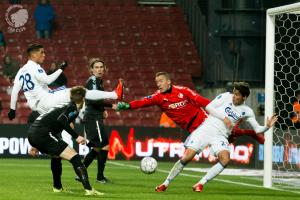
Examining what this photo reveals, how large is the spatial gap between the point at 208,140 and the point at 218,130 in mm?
207

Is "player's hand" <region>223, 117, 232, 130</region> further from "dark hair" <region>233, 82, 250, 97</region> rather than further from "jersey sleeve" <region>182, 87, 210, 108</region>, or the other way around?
"jersey sleeve" <region>182, 87, 210, 108</region>

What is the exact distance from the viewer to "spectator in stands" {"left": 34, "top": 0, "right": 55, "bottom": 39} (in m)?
30.8

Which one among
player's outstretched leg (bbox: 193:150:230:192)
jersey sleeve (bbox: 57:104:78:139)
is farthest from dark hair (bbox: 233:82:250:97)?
jersey sleeve (bbox: 57:104:78:139)

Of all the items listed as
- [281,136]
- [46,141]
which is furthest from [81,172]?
[281,136]

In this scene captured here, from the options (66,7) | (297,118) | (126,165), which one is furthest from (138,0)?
(297,118)

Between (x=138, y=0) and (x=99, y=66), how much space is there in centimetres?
1971

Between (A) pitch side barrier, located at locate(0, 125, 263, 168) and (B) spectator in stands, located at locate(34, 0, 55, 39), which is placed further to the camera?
(B) spectator in stands, located at locate(34, 0, 55, 39)

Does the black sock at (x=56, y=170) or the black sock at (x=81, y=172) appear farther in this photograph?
the black sock at (x=56, y=170)

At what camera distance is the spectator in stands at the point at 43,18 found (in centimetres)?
3077

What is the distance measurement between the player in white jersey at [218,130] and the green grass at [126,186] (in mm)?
333

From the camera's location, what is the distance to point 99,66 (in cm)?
1562

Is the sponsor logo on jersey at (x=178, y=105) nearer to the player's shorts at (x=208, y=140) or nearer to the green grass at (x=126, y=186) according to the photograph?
the player's shorts at (x=208, y=140)

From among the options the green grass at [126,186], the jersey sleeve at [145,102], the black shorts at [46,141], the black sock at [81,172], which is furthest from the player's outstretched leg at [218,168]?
the black shorts at [46,141]

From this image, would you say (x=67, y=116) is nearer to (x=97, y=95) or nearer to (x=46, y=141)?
(x=46, y=141)
